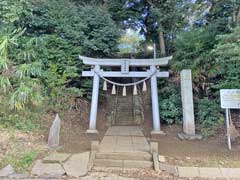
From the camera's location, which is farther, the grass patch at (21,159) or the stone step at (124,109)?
the stone step at (124,109)

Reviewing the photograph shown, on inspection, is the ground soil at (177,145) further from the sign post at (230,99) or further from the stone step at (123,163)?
the sign post at (230,99)

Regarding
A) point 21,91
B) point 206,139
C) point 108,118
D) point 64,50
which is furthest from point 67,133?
point 206,139

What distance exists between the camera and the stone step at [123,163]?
5207 mm

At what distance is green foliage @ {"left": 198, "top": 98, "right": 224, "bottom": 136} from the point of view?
765 centimetres

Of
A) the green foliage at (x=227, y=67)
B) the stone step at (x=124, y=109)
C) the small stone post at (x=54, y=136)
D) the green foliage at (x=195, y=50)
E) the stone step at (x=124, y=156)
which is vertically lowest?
the stone step at (x=124, y=156)

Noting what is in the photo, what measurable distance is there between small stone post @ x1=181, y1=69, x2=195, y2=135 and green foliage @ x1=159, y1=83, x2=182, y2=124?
0.65m

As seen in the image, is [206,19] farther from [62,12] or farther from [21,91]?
[21,91]

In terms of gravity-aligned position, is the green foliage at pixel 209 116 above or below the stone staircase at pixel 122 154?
above

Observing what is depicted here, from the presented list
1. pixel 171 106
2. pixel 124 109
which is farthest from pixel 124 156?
pixel 124 109

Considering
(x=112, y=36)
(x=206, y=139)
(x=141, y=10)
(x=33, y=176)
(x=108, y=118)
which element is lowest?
(x=33, y=176)

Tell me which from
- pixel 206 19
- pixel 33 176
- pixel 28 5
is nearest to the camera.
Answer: pixel 33 176

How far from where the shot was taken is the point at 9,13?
8172mm

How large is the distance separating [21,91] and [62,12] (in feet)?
13.3

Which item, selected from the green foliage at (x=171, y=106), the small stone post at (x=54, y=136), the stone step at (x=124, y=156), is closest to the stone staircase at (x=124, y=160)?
the stone step at (x=124, y=156)
